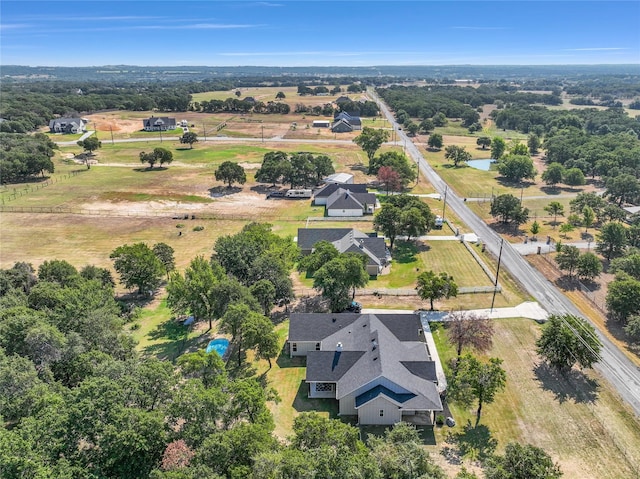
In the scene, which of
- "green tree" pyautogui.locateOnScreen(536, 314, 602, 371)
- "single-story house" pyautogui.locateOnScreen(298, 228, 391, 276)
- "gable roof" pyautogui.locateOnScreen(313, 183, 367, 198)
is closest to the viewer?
"green tree" pyautogui.locateOnScreen(536, 314, 602, 371)

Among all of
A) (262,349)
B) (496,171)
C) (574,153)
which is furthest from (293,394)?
(574,153)

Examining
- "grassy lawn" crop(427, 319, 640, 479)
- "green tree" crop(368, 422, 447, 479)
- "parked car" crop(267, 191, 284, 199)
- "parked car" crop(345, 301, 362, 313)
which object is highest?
"green tree" crop(368, 422, 447, 479)

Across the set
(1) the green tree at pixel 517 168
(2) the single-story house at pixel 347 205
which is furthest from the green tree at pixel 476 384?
(1) the green tree at pixel 517 168

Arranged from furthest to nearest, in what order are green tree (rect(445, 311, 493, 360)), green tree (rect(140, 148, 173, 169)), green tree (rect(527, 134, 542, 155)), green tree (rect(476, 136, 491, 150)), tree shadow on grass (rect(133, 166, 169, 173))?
green tree (rect(476, 136, 491, 150)) < green tree (rect(527, 134, 542, 155)) < tree shadow on grass (rect(133, 166, 169, 173)) < green tree (rect(140, 148, 173, 169)) < green tree (rect(445, 311, 493, 360))

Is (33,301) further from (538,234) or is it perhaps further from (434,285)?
(538,234)

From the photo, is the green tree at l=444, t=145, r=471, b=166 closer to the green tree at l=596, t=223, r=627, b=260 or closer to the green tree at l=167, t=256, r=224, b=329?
the green tree at l=596, t=223, r=627, b=260

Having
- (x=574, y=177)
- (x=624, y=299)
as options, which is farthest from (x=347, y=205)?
(x=574, y=177)

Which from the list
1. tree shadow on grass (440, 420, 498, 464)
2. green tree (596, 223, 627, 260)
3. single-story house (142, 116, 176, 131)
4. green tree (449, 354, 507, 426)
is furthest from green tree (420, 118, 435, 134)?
tree shadow on grass (440, 420, 498, 464)

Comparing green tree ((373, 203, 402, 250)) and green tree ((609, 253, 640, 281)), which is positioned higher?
green tree ((373, 203, 402, 250))

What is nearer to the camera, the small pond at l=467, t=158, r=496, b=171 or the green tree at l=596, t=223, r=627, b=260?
the green tree at l=596, t=223, r=627, b=260

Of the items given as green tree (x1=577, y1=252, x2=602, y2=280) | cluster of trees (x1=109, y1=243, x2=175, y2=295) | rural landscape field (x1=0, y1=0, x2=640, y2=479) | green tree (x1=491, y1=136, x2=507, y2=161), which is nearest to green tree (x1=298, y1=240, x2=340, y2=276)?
rural landscape field (x1=0, y1=0, x2=640, y2=479)
